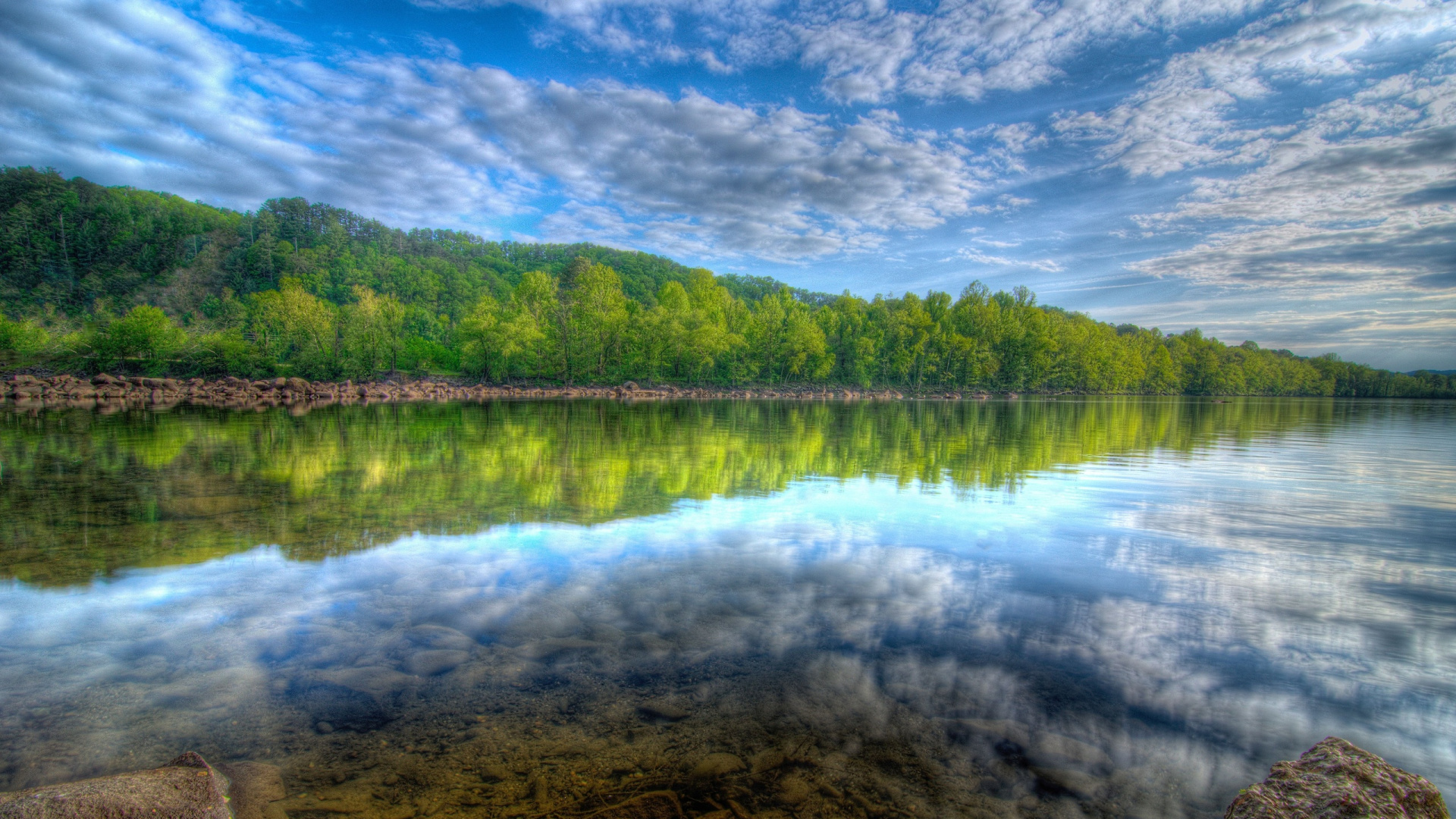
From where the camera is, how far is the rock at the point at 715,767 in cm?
334

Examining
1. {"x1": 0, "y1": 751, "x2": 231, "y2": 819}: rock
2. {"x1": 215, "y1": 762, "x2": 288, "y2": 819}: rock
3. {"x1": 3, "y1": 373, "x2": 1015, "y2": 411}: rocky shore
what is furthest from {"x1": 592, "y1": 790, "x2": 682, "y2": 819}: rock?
{"x1": 3, "y1": 373, "x2": 1015, "y2": 411}: rocky shore

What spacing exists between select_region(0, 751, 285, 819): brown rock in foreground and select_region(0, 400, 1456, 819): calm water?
146 mm

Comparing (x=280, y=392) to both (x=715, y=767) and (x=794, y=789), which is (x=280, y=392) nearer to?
(x=715, y=767)

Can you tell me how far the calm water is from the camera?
3.43 metres

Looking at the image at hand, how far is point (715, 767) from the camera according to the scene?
11.2ft

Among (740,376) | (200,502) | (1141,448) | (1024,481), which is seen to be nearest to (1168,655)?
(1024,481)

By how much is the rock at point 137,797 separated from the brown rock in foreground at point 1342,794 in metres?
4.95

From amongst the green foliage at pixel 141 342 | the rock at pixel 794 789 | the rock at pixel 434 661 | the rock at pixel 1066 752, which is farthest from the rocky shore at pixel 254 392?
the rock at pixel 1066 752

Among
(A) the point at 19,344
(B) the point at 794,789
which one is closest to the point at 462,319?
(A) the point at 19,344

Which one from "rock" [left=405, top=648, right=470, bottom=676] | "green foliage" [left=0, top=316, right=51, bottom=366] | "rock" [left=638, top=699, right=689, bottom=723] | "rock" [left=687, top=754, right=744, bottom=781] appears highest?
"green foliage" [left=0, top=316, right=51, bottom=366]

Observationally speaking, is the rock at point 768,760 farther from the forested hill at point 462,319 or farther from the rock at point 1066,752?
the forested hill at point 462,319

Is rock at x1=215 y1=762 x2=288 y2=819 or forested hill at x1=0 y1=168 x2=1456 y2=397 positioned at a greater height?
forested hill at x1=0 y1=168 x2=1456 y2=397

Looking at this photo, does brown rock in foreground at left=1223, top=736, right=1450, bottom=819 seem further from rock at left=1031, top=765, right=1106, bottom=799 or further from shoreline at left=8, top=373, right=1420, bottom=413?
shoreline at left=8, top=373, right=1420, bottom=413

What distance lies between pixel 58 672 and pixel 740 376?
8902 cm
